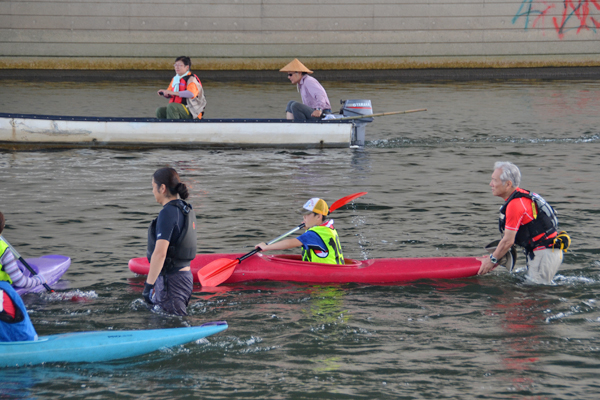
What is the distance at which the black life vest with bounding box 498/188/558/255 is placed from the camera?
6219 millimetres

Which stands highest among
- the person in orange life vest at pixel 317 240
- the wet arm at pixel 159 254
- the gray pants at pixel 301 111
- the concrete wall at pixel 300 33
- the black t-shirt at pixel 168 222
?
the concrete wall at pixel 300 33

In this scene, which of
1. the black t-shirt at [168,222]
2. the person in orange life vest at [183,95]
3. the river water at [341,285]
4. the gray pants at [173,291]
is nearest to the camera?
the river water at [341,285]

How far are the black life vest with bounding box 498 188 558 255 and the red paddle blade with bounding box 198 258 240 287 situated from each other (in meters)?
2.43

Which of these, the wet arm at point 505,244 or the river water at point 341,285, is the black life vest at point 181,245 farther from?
the wet arm at point 505,244

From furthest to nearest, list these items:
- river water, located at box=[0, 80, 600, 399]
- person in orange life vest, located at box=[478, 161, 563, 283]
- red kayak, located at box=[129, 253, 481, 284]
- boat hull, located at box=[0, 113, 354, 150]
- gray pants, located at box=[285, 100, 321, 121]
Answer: gray pants, located at box=[285, 100, 321, 121], boat hull, located at box=[0, 113, 354, 150], red kayak, located at box=[129, 253, 481, 284], person in orange life vest, located at box=[478, 161, 563, 283], river water, located at box=[0, 80, 600, 399]

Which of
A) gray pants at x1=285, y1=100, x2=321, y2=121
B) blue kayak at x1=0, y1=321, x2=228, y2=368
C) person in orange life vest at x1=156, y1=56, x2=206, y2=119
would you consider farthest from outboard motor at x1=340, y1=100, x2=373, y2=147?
blue kayak at x1=0, y1=321, x2=228, y2=368

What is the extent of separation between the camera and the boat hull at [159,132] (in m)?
13.4

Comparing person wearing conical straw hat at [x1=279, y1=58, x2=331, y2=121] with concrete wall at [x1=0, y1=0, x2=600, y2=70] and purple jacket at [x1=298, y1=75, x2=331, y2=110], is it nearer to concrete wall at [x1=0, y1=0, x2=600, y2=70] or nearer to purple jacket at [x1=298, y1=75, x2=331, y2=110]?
purple jacket at [x1=298, y1=75, x2=331, y2=110]

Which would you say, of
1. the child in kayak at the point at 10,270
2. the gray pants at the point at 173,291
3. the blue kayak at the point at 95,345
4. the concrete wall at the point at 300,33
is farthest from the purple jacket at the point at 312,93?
the concrete wall at the point at 300,33

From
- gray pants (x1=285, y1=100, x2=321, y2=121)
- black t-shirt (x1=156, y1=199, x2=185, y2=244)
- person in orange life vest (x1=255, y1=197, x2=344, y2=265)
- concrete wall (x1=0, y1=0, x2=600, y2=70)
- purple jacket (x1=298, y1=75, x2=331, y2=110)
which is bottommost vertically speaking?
person in orange life vest (x1=255, y1=197, x2=344, y2=265)

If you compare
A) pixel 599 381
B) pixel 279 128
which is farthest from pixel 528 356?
pixel 279 128

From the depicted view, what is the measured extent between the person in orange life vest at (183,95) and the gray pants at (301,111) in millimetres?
1634

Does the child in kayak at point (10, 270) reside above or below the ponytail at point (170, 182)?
below

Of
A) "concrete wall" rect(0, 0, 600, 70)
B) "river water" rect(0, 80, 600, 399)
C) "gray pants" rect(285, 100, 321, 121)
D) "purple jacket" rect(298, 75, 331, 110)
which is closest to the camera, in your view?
"river water" rect(0, 80, 600, 399)
